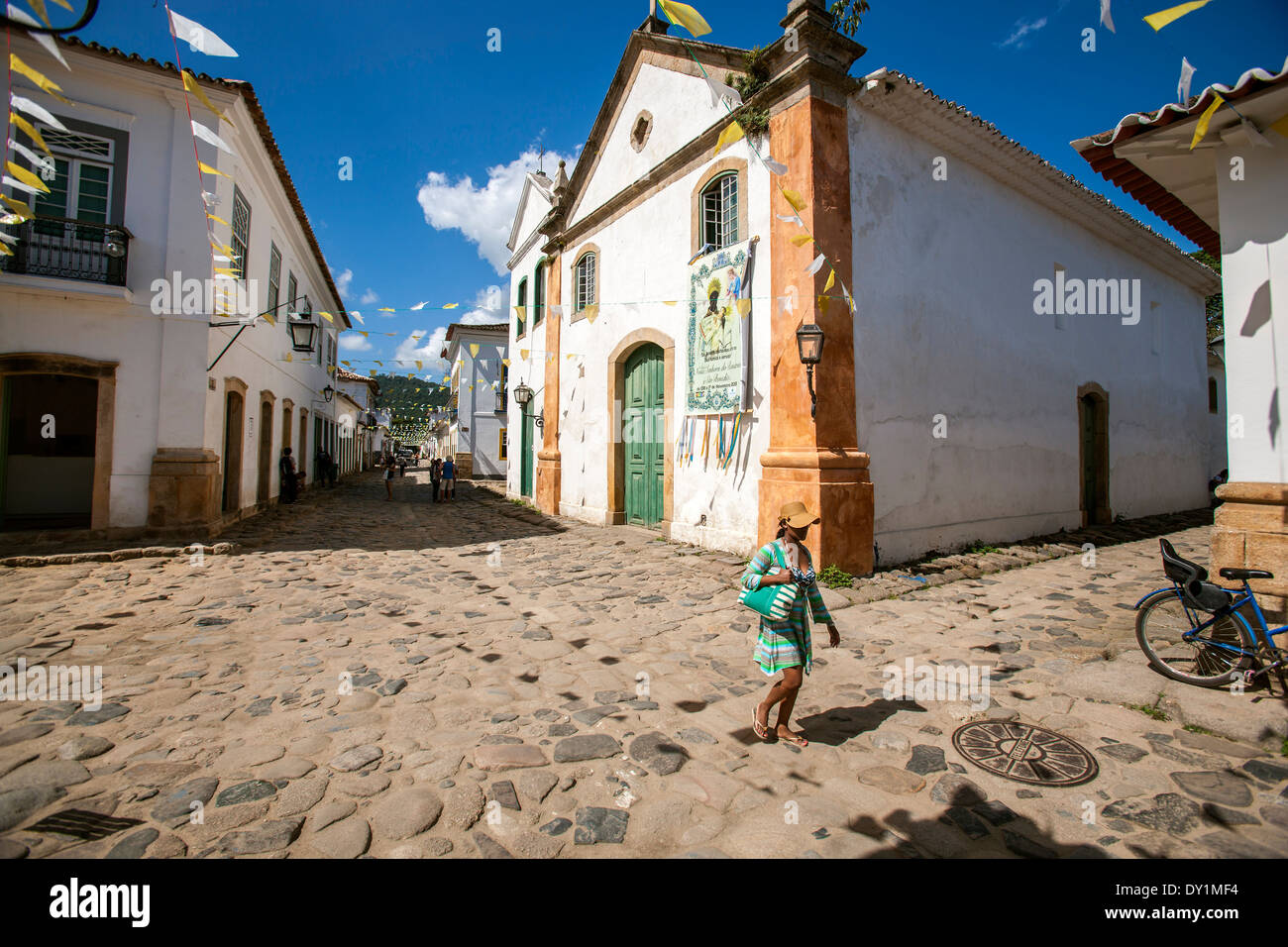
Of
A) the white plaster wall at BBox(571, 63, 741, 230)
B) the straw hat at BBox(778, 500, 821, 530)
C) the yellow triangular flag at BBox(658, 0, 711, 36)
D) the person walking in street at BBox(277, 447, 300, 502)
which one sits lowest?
the straw hat at BBox(778, 500, 821, 530)

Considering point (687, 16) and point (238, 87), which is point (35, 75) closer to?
point (687, 16)

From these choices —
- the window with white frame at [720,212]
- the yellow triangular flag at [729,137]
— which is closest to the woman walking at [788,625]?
the yellow triangular flag at [729,137]

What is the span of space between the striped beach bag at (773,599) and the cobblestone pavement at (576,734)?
2.60 ft

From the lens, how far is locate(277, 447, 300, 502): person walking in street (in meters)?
15.7

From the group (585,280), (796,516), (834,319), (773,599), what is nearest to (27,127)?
(796,516)

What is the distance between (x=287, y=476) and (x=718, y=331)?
1298cm

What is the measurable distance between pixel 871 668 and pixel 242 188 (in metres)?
13.3

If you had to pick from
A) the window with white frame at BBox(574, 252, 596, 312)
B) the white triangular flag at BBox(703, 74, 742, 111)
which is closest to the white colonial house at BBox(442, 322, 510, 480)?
the window with white frame at BBox(574, 252, 596, 312)

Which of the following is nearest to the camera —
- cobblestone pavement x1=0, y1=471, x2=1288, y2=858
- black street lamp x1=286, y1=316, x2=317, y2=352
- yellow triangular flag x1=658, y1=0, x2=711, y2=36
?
cobblestone pavement x1=0, y1=471, x2=1288, y2=858

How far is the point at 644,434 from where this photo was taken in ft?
36.9

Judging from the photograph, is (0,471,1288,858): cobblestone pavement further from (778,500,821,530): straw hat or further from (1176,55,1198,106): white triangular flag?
(1176,55,1198,106): white triangular flag

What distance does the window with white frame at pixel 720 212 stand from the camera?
9.02 metres

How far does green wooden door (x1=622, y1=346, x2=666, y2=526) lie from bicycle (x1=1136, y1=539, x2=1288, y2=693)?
7156 mm

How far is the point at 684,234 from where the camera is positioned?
9898 millimetres
